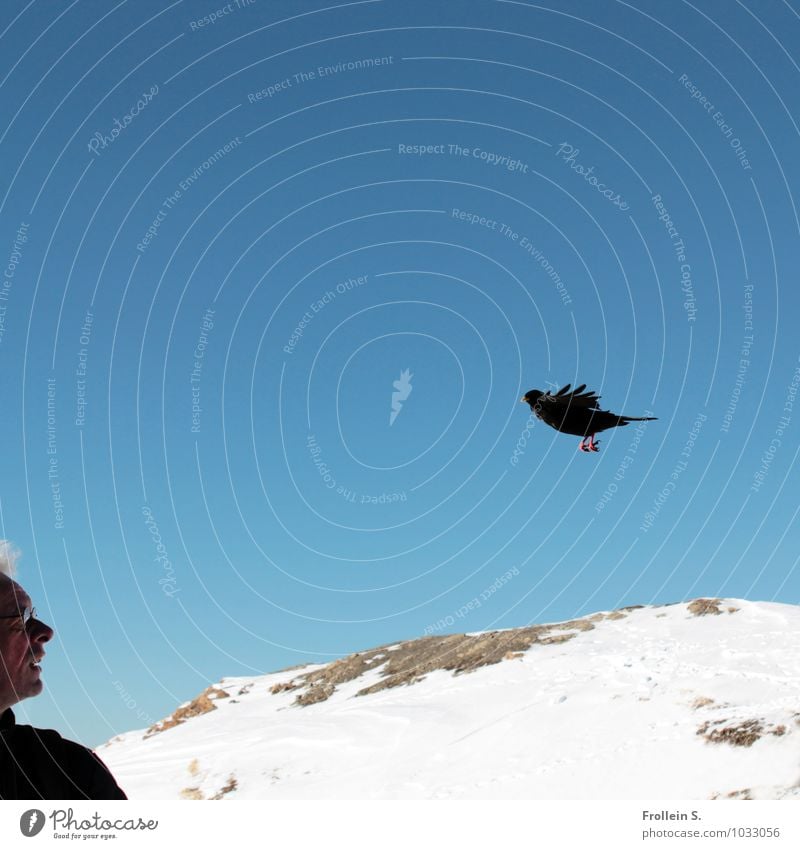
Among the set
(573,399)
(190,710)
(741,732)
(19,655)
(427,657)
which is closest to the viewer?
(19,655)

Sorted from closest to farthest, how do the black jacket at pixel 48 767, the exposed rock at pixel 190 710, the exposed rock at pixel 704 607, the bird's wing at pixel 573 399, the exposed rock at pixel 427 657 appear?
the black jacket at pixel 48 767
the bird's wing at pixel 573 399
the exposed rock at pixel 704 607
the exposed rock at pixel 427 657
the exposed rock at pixel 190 710

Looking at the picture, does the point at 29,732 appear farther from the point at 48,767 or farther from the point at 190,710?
the point at 190,710

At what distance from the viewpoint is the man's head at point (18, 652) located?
18.7 ft

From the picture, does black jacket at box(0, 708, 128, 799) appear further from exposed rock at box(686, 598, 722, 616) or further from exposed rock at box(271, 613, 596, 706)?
exposed rock at box(686, 598, 722, 616)

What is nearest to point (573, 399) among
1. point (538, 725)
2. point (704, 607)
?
point (538, 725)

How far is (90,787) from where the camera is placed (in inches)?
232

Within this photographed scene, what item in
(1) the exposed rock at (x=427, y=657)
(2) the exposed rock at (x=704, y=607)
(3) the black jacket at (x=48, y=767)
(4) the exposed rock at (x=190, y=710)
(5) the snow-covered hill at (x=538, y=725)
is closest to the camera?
(3) the black jacket at (x=48, y=767)

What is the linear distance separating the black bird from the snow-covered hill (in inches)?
659

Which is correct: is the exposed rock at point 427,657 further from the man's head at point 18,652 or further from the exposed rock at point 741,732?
the man's head at point 18,652

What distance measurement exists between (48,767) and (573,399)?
407 inches

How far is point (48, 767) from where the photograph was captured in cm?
609

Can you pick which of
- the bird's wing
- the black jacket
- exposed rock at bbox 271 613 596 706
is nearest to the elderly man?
the black jacket

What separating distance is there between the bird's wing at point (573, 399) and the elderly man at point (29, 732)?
32.6 feet

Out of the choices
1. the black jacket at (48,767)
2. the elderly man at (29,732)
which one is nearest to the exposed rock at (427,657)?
the black jacket at (48,767)
